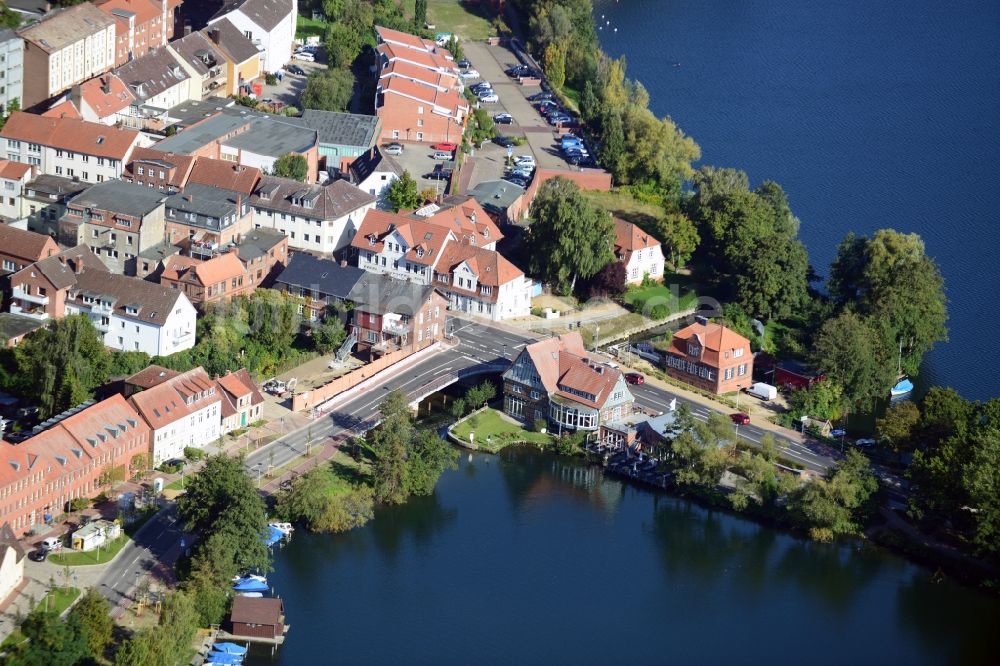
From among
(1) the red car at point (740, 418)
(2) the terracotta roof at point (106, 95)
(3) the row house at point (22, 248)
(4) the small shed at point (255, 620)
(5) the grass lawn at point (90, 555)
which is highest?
(2) the terracotta roof at point (106, 95)

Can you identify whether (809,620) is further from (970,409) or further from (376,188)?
(376,188)

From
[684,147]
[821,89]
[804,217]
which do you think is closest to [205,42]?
[684,147]

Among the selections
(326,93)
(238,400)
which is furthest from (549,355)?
(326,93)

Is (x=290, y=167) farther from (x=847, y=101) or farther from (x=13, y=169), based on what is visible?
(x=847, y=101)

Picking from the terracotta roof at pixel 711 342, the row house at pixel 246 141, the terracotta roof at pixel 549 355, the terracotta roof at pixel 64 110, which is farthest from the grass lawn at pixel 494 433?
the terracotta roof at pixel 64 110

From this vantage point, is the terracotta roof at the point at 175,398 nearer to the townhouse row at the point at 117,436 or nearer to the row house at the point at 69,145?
the townhouse row at the point at 117,436

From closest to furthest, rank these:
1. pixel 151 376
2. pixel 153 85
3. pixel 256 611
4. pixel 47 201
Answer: pixel 256 611, pixel 151 376, pixel 47 201, pixel 153 85

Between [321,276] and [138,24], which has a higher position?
[138,24]

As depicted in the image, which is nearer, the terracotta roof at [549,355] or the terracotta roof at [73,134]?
the terracotta roof at [549,355]
